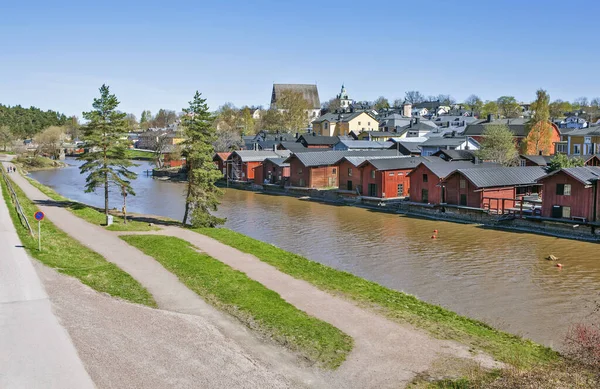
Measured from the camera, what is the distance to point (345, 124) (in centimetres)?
11000

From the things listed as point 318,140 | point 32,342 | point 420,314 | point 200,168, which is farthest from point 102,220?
point 318,140

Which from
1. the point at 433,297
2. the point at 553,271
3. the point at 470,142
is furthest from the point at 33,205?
the point at 470,142

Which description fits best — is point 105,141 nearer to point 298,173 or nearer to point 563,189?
point 298,173

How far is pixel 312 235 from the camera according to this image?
120 ft

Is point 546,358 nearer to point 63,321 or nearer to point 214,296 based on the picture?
point 214,296

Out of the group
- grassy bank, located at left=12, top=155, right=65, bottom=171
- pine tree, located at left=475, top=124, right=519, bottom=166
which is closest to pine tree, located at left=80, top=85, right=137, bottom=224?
pine tree, located at left=475, top=124, right=519, bottom=166

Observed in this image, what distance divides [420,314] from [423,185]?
30664 mm

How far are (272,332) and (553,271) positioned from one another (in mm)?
17927

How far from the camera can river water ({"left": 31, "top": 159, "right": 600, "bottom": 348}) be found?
2066cm

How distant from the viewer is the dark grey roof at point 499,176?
4234 centimetres

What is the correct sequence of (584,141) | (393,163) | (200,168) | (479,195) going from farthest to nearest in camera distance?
(584,141) → (393,163) → (479,195) → (200,168)

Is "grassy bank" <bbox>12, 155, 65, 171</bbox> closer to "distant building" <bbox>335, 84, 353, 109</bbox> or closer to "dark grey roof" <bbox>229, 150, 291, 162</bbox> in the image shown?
"dark grey roof" <bbox>229, 150, 291, 162</bbox>

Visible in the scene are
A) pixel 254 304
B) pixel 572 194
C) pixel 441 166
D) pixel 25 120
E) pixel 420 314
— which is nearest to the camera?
pixel 254 304

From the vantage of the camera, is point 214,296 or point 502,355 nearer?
point 502,355
